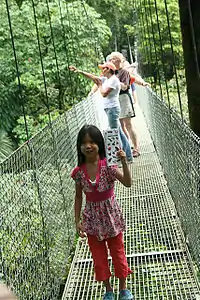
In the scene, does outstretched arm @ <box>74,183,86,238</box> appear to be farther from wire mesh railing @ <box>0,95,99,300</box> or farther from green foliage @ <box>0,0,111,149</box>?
green foliage @ <box>0,0,111,149</box>

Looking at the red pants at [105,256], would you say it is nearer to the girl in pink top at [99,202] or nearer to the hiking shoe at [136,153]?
the girl in pink top at [99,202]

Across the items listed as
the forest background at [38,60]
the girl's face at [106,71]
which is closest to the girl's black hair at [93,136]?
the girl's face at [106,71]

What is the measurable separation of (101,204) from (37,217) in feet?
0.75

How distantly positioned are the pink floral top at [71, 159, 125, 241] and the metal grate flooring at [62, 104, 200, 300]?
1.01ft

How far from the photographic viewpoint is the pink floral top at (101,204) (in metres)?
1.51

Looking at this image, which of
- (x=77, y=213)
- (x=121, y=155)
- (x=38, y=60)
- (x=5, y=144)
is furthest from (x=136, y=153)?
(x=38, y=60)

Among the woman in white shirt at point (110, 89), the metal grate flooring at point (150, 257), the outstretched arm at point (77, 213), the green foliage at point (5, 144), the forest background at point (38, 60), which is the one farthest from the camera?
the forest background at point (38, 60)

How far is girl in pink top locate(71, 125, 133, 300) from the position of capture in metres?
1.50

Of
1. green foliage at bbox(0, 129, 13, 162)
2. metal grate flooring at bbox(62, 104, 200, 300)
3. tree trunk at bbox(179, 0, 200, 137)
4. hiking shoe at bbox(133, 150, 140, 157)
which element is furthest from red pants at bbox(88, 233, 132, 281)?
green foliage at bbox(0, 129, 13, 162)

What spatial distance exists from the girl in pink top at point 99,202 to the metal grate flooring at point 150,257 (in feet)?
0.53

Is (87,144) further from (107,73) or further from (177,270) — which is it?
(107,73)

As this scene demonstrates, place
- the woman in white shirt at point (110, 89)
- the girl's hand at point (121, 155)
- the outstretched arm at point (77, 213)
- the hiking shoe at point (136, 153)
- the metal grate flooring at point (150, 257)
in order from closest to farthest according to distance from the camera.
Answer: the girl's hand at point (121, 155), the outstretched arm at point (77, 213), the metal grate flooring at point (150, 257), the woman in white shirt at point (110, 89), the hiking shoe at point (136, 153)

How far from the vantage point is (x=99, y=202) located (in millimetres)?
1533

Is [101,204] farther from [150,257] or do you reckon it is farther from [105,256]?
[150,257]
